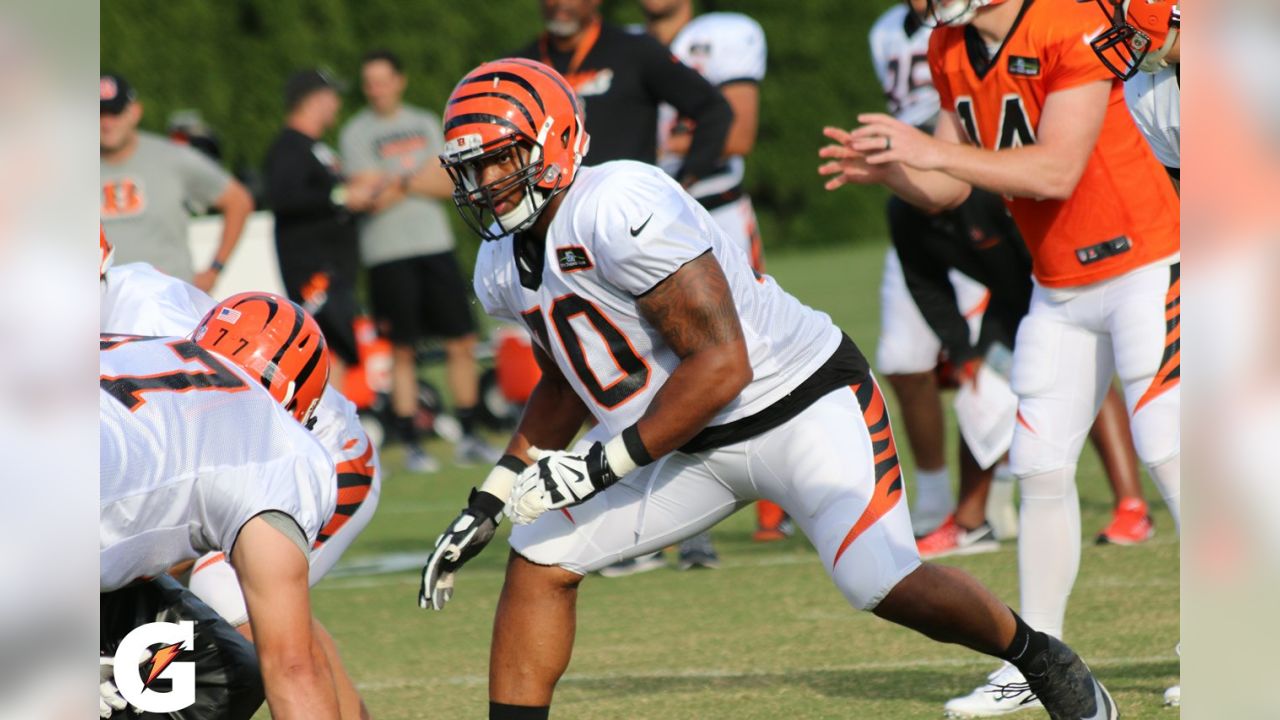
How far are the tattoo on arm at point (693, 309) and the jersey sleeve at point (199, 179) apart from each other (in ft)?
14.8

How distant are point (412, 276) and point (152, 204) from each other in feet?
9.14

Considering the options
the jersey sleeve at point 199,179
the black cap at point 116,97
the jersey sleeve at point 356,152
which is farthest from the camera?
the jersey sleeve at point 356,152

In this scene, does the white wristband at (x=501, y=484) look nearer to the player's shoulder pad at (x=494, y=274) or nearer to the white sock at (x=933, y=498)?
the player's shoulder pad at (x=494, y=274)

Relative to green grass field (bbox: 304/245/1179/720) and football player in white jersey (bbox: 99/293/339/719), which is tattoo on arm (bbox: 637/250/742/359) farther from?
green grass field (bbox: 304/245/1179/720)

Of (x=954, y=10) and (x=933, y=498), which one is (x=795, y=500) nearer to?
(x=954, y=10)

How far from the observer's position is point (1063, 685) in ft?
12.3

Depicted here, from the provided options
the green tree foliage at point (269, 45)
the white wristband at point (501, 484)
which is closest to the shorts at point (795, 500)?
the white wristband at point (501, 484)

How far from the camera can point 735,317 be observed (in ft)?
11.5

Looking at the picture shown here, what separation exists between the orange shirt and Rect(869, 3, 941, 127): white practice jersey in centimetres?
207

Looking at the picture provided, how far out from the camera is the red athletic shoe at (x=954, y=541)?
6336 mm

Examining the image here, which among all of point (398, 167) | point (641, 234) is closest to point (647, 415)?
point (641, 234)

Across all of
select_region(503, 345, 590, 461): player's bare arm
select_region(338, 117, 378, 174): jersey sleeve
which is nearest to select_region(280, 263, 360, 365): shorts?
select_region(338, 117, 378, 174): jersey sleeve

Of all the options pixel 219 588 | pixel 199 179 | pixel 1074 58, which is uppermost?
pixel 1074 58
